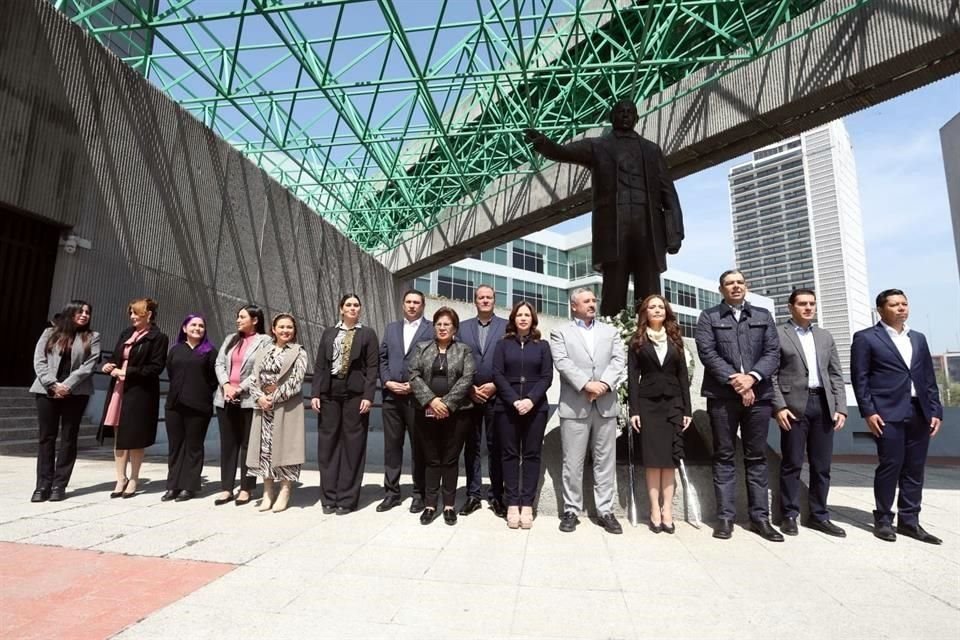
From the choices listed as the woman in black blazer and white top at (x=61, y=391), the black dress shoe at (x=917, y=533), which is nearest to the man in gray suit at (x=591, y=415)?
the black dress shoe at (x=917, y=533)

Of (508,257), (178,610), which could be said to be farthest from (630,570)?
(508,257)

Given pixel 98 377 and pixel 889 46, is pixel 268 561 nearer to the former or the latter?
pixel 98 377

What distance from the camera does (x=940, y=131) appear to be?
14695 mm

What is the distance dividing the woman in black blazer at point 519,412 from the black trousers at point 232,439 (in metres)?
2.20

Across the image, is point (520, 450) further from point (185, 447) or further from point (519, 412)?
point (185, 447)

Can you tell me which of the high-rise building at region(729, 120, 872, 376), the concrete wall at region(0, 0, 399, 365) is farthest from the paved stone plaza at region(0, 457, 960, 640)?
the high-rise building at region(729, 120, 872, 376)

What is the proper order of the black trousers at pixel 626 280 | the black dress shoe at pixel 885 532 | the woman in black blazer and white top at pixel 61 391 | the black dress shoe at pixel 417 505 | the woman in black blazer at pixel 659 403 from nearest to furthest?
the black dress shoe at pixel 885 532, the woman in black blazer at pixel 659 403, the black dress shoe at pixel 417 505, the woman in black blazer and white top at pixel 61 391, the black trousers at pixel 626 280

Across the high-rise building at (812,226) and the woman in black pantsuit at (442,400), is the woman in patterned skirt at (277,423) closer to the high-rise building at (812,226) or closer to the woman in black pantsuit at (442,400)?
the woman in black pantsuit at (442,400)

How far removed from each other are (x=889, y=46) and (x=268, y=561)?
1160cm

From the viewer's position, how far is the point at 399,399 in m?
4.14

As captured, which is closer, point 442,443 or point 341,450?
point 442,443

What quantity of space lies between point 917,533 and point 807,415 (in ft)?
3.43

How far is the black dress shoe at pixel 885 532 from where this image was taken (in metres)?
3.43

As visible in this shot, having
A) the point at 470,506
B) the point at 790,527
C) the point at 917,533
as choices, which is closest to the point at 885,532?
the point at 917,533
